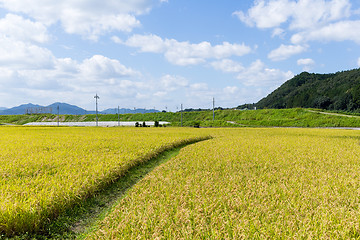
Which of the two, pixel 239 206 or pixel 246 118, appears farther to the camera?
pixel 246 118

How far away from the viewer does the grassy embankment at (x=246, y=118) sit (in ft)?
203

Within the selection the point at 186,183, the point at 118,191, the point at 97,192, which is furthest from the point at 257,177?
Answer: the point at 97,192

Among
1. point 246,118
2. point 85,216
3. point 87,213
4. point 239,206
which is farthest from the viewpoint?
point 246,118

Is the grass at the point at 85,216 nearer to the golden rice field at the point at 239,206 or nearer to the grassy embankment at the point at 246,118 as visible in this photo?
the golden rice field at the point at 239,206

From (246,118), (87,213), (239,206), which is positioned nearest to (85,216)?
(87,213)

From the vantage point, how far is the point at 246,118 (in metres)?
87.4

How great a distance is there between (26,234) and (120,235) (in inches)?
88.2

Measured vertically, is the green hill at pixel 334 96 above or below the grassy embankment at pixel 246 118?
above

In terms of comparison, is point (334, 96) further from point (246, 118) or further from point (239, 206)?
point (239, 206)

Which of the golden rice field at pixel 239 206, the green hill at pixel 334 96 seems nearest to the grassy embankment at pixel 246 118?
the green hill at pixel 334 96

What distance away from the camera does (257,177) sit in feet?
27.8

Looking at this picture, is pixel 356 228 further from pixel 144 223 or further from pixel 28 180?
pixel 28 180

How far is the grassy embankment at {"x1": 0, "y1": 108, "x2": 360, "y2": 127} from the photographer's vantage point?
61809 mm

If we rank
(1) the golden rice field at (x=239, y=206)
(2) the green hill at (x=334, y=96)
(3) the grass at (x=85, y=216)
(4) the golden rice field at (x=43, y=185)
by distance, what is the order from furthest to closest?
(2) the green hill at (x=334, y=96) → (3) the grass at (x=85, y=216) → (4) the golden rice field at (x=43, y=185) → (1) the golden rice field at (x=239, y=206)
